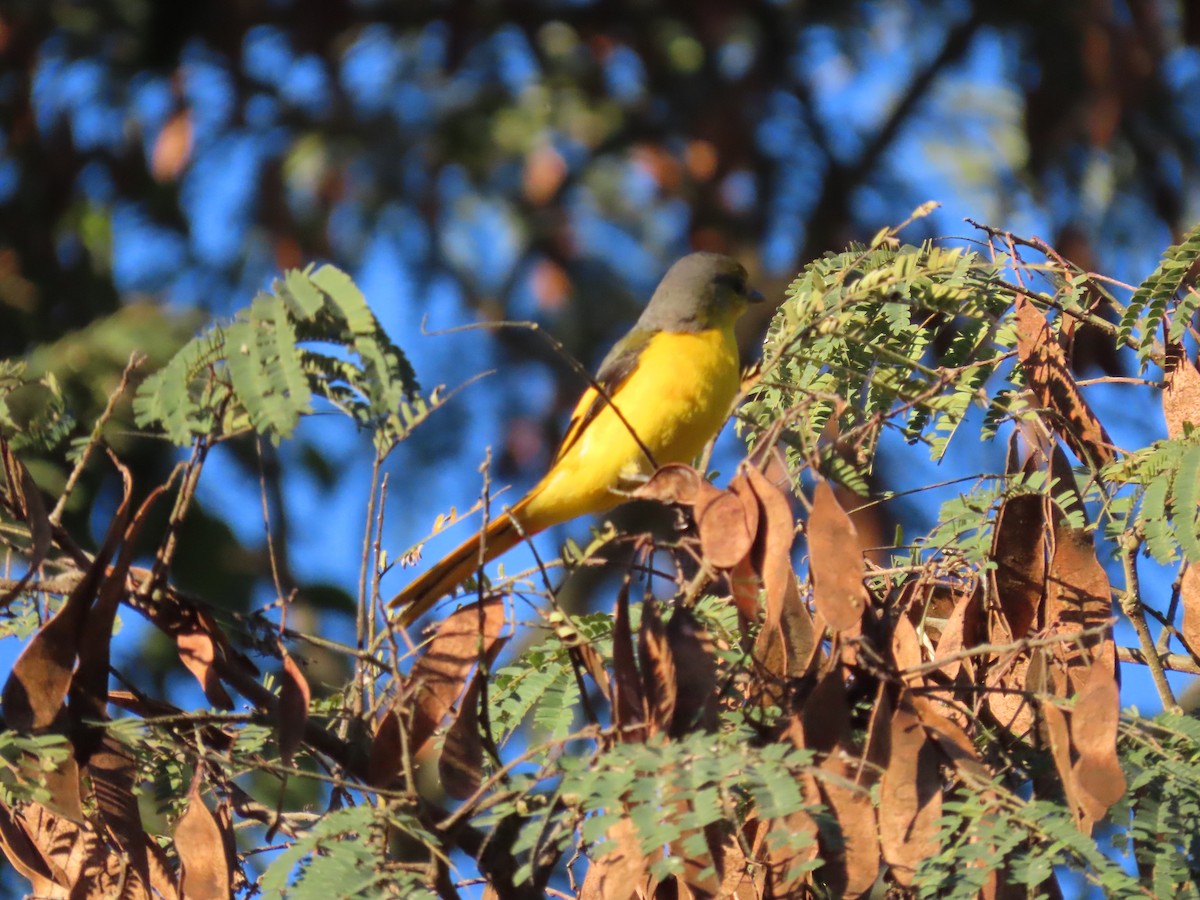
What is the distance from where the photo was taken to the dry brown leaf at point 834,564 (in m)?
1.89

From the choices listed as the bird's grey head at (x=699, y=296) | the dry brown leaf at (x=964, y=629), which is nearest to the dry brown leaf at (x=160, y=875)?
the dry brown leaf at (x=964, y=629)

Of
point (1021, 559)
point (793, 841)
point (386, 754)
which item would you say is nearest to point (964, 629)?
point (1021, 559)

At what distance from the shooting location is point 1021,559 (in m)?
2.26

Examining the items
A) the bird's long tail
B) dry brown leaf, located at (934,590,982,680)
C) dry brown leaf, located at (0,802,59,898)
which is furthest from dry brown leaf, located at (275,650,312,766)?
the bird's long tail

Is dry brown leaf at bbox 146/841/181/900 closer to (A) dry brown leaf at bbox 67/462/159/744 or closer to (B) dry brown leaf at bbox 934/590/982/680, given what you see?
(A) dry brown leaf at bbox 67/462/159/744

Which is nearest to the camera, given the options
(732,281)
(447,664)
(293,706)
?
(293,706)

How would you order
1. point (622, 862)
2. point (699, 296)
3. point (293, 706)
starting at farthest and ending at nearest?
point (699, 296) → point (293, 706) → point (622, 862)

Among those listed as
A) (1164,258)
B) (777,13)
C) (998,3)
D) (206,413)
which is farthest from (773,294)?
(206,413)

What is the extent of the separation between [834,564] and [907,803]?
356 millimetres

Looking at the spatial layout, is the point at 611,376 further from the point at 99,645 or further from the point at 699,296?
the point at 99,645

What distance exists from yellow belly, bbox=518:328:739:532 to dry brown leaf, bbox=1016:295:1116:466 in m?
1.59

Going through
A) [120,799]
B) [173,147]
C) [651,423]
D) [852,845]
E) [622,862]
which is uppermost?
[173,147]

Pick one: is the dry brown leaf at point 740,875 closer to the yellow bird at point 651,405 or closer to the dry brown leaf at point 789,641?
the dry brown leaf at point 789,641

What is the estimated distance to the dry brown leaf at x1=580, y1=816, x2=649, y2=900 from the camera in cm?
182
